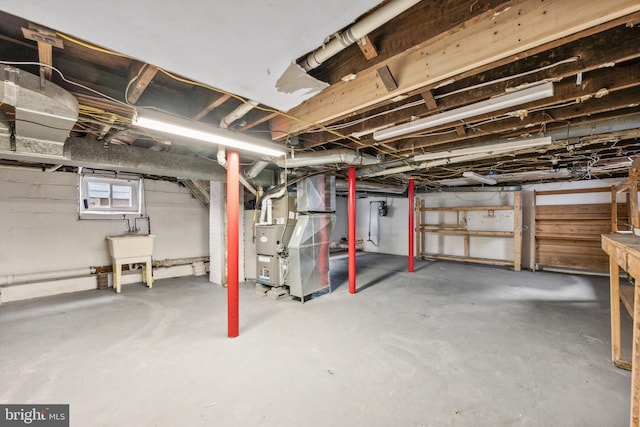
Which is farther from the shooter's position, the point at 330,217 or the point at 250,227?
the point at 250,227

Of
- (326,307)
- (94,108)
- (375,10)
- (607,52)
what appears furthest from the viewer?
(326,307)

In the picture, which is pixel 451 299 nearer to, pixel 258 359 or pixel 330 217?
pixel 330 217

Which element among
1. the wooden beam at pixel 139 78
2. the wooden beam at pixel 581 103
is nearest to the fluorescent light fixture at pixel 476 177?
the wooden beam at pixel 581 103

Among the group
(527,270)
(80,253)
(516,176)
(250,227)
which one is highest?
(516,176)

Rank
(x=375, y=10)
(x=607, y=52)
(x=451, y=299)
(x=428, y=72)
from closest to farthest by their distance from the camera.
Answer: (x=375, y=10) → (x=607, y=52) → (x=428, y=72) → (x=451, y=299)

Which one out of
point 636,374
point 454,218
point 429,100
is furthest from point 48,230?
point 454,218

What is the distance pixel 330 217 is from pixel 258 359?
2.54 metres

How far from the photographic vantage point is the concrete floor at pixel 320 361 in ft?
5.56

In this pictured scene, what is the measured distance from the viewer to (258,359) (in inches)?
90.5

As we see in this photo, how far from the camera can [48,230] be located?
4.23 m

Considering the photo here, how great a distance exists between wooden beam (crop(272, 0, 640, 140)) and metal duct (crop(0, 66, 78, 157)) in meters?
1.83

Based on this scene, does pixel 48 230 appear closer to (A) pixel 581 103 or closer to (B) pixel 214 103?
(B) pixel 214 103

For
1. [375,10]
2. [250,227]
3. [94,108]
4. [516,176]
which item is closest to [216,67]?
[375,10]

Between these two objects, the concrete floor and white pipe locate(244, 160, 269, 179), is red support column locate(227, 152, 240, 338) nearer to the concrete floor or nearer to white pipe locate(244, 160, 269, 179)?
the concrete floor
